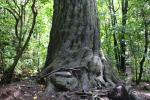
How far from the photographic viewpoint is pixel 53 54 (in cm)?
820

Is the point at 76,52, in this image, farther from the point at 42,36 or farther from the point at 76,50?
the point at 42,36

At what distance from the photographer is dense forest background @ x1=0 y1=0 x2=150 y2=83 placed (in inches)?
363

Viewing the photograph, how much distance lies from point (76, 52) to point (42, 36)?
37.4 feet

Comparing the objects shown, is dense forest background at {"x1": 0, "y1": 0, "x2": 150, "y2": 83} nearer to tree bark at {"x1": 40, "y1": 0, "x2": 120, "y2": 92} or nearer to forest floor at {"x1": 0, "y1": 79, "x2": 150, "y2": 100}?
tree bark at {"x1": 40, "y1": 0, "x2": 120, "y2": 92}

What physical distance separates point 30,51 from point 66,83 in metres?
9.94

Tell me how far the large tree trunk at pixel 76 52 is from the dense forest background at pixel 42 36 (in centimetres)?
91

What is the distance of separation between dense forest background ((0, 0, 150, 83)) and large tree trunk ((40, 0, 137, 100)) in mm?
912

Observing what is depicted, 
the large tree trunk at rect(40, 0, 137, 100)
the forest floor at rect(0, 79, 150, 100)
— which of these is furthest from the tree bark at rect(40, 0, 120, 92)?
the forest floor at rect(0, 79, 150, 100)

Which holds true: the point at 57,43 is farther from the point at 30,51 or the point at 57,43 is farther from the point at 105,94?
the point at 30,51

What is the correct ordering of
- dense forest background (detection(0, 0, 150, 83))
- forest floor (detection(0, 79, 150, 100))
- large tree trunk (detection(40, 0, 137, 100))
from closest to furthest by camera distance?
forest floor (detection(0, 79, 150, 100)) < large tree trunk (detection(40, 0, 137, 100)) < dense forest background (detection(0, 0, 150, 83))

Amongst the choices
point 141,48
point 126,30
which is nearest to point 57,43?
point 126,30

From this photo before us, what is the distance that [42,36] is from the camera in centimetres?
1900

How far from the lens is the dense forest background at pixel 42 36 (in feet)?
30.3

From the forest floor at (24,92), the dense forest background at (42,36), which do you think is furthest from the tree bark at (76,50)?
the dense forest background at (42,36)
